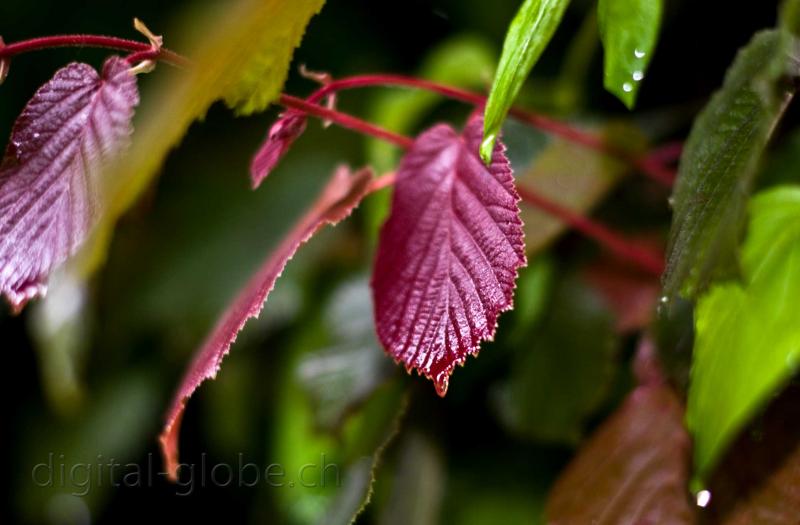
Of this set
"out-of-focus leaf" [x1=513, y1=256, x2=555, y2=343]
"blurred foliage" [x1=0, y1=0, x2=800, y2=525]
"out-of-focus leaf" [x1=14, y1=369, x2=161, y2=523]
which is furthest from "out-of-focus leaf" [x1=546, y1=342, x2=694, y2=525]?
"out-of-focus leaf" [x1=14, y1=369, x2=161, y2=523]

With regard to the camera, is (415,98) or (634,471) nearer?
(634,471)

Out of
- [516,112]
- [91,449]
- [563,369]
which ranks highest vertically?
[516,112]

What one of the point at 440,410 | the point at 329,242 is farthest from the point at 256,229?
the point at 440,410

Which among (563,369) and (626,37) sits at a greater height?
(626,37)

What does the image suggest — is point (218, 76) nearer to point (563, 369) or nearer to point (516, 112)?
point (516, 112)

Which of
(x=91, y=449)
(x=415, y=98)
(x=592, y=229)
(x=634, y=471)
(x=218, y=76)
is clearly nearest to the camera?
(x=218, y=76)

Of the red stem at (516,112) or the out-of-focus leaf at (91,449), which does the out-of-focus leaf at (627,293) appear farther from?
the out-of-focus leaf at (91,449)

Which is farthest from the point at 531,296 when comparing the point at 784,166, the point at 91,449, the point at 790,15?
the point at 91,449

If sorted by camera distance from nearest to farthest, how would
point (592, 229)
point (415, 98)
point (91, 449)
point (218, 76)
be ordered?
point (218, 76) → point (592, 229) → point (415, 98) → point (91, 449)
